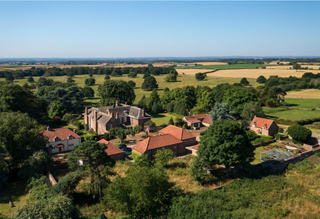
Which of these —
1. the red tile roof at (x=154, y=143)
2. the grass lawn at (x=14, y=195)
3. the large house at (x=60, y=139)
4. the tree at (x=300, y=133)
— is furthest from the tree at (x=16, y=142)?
the tree at (x=300, y=133)

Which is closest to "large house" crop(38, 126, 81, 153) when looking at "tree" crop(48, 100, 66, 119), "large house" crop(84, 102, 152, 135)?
"large house" crop(84, 102, 152, 135)

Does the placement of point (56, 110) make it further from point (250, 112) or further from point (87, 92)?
point (250, 112)

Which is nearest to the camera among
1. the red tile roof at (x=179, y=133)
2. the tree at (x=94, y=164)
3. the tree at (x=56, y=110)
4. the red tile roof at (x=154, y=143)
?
the tree at (x=94, y=164)

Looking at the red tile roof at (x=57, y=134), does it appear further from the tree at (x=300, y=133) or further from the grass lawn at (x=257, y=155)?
the tree at (x=300, y=133)

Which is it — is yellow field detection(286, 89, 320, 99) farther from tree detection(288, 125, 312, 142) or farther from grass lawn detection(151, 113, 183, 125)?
tree detection(288, 125, 312, 142)

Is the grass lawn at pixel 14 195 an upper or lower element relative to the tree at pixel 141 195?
lower

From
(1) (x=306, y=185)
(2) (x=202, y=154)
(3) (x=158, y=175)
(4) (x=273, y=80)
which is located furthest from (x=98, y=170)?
(4) (x=273, y=80)

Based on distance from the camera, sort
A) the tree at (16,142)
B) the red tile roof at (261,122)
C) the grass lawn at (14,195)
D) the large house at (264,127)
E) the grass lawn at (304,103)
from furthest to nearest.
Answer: the grass lawn at (304,103) < the red tile roof at (261,122) < the large house at (264,127) < the tree at (16,142) < the grass lawn at (14,195)
